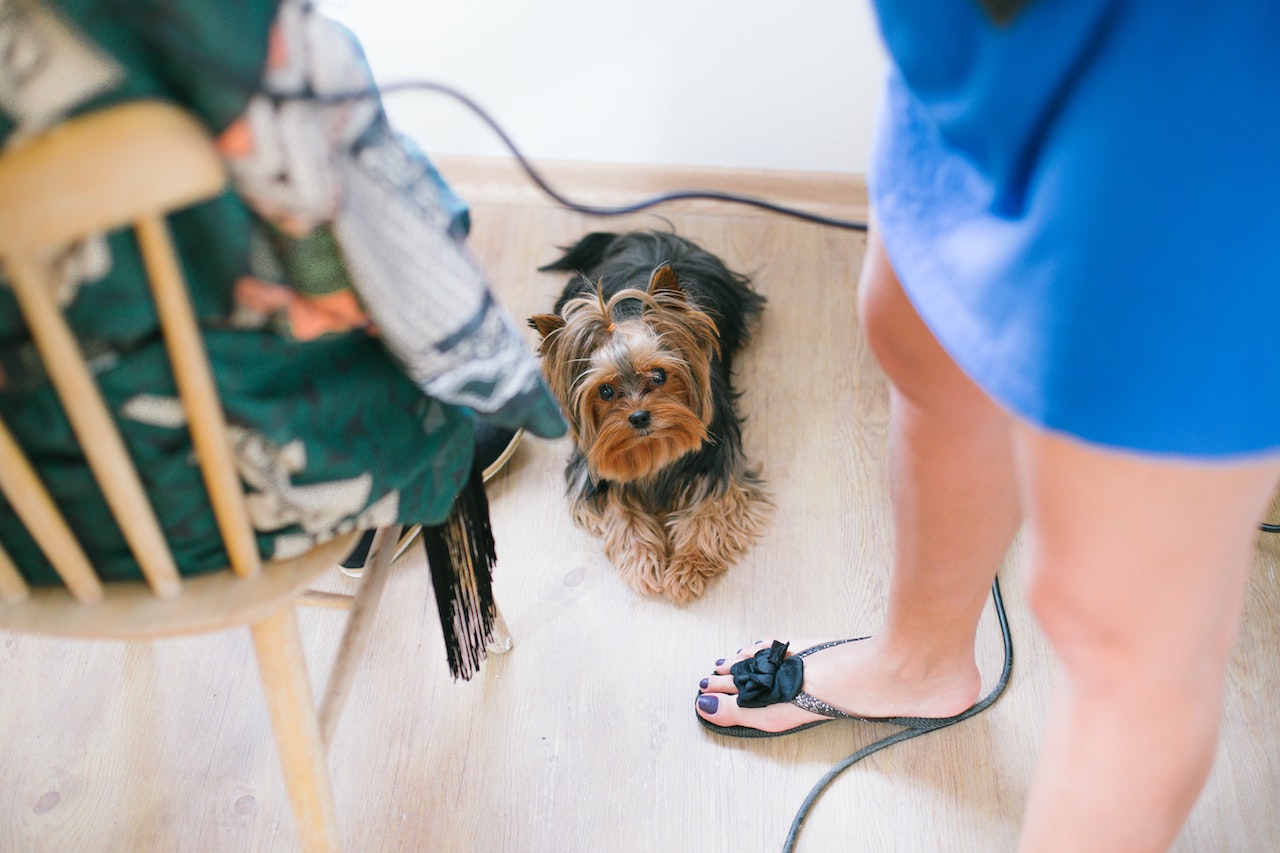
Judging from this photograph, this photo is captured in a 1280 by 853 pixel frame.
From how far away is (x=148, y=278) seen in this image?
0.71 m

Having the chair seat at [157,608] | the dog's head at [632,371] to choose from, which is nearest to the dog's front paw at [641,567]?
the dog's head at [632,371]

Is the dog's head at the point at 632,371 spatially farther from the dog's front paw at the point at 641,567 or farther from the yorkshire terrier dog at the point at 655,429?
the dog's front paw at the point at 641,567

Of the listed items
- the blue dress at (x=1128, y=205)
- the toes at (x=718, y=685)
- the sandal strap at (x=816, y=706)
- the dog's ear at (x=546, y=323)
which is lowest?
the toes at (x=718, y=685)

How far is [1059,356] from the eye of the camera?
56 cm

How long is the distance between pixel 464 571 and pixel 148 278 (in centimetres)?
53

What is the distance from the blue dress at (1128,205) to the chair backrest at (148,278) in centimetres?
46

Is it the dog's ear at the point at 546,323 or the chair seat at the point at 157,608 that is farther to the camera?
the dog's ear at the point at 546,323

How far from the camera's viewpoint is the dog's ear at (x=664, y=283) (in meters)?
1.49

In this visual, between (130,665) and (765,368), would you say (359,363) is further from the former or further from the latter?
(765,368)

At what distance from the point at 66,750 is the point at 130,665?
14 centimetres

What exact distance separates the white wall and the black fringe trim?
1.21 meters

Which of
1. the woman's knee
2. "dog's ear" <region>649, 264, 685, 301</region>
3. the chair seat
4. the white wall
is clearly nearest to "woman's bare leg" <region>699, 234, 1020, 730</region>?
the woman's knee

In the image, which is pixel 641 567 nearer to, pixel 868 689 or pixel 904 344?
pixel 868 689

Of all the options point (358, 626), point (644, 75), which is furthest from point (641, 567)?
point (644, 75)
